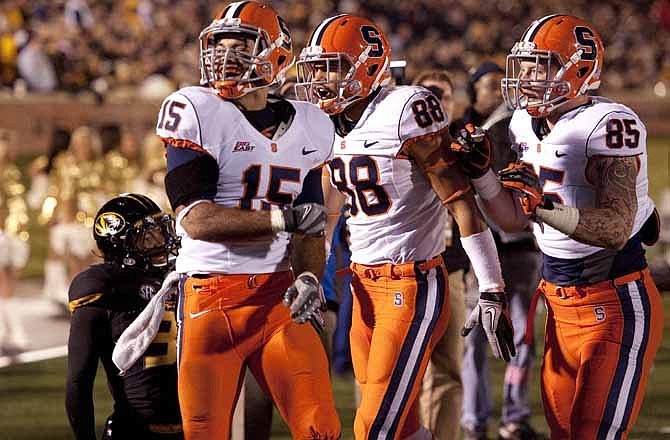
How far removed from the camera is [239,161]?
11.8ft

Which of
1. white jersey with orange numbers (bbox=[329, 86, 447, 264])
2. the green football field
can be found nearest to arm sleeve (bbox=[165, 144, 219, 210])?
white jersey with orange numbers (bbox=[329, 86, 447, 264])

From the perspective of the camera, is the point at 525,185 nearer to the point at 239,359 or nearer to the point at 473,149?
the point at 473,149

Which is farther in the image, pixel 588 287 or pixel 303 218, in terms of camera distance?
pixel 588 287

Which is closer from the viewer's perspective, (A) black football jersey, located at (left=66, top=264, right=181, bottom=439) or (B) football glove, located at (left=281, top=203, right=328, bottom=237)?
(B) football glove, located at (left=281, top=203, right=328, bottom=237)

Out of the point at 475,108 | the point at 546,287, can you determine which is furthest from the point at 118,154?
the point at 546,287

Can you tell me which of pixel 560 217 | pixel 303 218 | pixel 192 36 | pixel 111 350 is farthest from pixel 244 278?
pixel 192 36

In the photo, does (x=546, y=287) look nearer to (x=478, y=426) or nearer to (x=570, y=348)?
(x=570, y=348)

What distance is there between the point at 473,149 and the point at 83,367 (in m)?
1.37

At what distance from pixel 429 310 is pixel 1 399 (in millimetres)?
3410

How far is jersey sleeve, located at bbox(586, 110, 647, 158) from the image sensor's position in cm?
377

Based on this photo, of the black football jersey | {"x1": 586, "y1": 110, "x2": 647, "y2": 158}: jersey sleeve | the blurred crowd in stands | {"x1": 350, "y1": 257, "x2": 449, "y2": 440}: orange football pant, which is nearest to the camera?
{"x1": 586, "y1": 110, "x2": 647, "y2": 158}: jersey sleeve

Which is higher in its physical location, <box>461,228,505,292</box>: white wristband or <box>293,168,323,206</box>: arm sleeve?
<box>293,168,323,206</box>: arm sleeve

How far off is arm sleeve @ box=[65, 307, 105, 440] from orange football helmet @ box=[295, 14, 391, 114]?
104 centimetres

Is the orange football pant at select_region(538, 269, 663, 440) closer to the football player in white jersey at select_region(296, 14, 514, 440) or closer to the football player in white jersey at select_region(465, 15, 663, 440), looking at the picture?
the football player in white jersey at select_region(465, 15, 663, 440)
